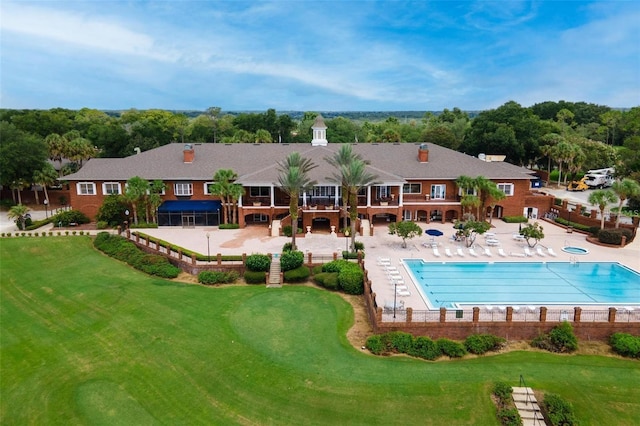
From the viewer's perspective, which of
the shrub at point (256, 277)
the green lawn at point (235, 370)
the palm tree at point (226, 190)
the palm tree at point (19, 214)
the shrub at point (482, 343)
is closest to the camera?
the green lawn at point (235, 370)

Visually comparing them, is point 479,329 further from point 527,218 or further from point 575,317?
point 527,218

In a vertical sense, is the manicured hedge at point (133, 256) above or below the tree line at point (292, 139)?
below

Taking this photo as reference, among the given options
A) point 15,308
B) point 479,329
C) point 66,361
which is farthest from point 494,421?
point 15,308

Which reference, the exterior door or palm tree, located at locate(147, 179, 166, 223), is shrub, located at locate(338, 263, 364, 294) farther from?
palm tree, located at locate(147, 179, 166, 223)

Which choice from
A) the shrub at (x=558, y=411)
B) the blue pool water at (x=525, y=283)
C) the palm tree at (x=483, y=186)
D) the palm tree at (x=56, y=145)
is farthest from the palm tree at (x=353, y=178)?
the palm tree at (x=56, y=145)

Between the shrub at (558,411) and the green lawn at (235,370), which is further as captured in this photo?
the green lawn at (235,370)

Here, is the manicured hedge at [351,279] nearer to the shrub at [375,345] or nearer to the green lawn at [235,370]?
the green lawn at [235,370]

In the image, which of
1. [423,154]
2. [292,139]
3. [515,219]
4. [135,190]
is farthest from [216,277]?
[292,139]
